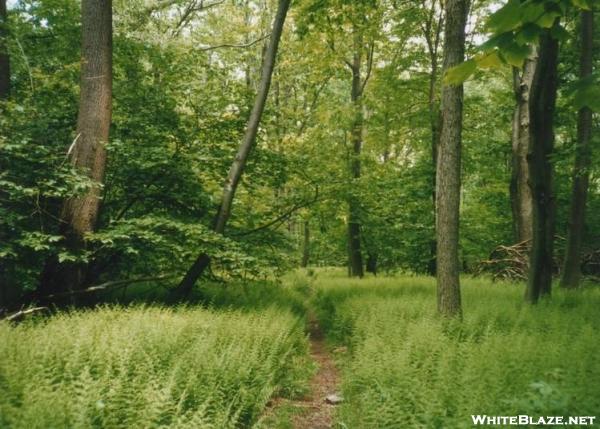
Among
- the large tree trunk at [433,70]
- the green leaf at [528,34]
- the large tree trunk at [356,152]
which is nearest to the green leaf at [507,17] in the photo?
the green leaf at [528,34]

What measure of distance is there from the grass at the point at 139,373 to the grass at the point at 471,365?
1.29 meters

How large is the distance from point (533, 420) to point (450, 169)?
4386 mm

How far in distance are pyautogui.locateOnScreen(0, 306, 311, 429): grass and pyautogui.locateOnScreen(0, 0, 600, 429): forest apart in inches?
1.3

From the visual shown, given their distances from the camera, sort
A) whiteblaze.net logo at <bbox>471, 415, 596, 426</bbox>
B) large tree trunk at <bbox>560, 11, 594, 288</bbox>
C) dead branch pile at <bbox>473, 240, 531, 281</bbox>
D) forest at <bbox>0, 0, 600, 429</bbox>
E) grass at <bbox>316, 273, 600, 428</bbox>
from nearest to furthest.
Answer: whiteblaze.net logo at <bbox>471, 415, 596, 426</bbox>, grass at <bbox>316, 273, 600, 428</bbox>, forest at <bbox>0, 0, 600, 429</bbox>, large tree trunk at <bbox>560, 11, 594, 288</bbox>, dead branch pile at <bbox>473, 240, 531, 281</bbox>

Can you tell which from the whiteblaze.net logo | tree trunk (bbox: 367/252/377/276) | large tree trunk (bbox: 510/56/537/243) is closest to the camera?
the whiteblaze.net logo

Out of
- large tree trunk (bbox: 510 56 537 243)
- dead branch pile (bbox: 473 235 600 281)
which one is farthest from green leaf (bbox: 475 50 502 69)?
dead branch pile (bbox: 473 235 600 281)

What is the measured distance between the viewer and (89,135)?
8078 millimetres

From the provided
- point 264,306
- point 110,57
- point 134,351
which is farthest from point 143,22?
point 134,351

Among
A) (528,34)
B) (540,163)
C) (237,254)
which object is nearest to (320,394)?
(237,254)

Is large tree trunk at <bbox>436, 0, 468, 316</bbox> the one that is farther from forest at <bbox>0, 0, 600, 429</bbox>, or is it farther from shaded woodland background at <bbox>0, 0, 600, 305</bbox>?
shaded woodland background at <bbox>0, 0, 600, 305</bbox>

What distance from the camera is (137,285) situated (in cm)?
1183

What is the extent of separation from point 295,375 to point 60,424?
157 inches

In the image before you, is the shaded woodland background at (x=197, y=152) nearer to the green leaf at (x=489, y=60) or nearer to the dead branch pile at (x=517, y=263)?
the green leaf at (x=489, y=60)

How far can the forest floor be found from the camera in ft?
17.3
